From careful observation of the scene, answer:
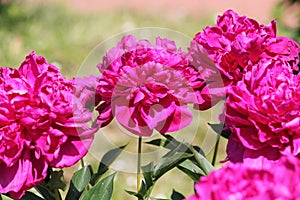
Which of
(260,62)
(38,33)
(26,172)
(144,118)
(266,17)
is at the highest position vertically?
(266,17)

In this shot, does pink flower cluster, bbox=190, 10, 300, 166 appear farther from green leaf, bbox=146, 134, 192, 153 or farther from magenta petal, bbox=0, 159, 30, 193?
magenta petal, bbox=0, 159, 30, 193

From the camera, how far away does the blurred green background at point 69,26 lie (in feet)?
13.1

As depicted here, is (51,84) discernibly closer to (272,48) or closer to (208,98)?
(208,98)

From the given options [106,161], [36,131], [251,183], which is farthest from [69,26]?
[251,183]

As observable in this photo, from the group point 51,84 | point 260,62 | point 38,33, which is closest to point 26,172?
point 51,84

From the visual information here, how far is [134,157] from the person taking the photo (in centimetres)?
136

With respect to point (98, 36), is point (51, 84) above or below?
below

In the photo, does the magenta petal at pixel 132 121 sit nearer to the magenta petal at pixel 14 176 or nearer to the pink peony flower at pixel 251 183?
the magenta petal at pixel 14 176

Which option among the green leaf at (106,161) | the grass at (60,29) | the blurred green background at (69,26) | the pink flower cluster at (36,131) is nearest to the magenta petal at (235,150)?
the pink flower cluster at (36,131)

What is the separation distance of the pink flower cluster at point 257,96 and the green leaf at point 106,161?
266 millimetres

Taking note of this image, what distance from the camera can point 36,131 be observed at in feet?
3.15

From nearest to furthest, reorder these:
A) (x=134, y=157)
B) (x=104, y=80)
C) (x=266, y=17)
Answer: (x=104, y=80)
(x=134, y=157)
(x=266, y=17)

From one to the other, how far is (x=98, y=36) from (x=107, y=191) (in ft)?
11.3

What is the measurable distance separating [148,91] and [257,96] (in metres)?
0.18
